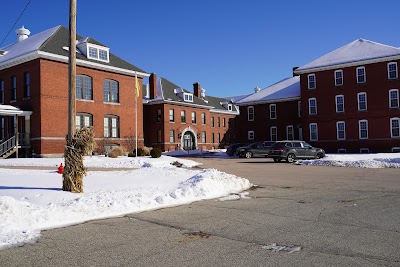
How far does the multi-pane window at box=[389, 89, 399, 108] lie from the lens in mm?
40844

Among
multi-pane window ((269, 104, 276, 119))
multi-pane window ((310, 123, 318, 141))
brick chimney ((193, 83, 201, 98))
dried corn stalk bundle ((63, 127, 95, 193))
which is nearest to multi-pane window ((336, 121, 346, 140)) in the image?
multi-pane window ((310, 123, 318, 141))

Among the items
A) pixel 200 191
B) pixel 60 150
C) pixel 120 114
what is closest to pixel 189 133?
pixel 120 114

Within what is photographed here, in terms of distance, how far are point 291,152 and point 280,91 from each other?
25661 millimetres

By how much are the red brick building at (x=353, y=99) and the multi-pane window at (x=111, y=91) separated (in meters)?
21.8

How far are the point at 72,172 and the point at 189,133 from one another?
50.3 metres

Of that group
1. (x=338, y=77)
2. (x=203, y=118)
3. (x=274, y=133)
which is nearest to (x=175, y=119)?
(x=203, y=118)

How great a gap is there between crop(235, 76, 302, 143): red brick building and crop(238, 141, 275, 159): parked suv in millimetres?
15788

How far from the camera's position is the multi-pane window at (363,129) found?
1671 inches

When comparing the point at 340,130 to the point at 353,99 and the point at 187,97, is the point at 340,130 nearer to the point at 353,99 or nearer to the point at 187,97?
the point at 353,99

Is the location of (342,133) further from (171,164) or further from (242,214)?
(242,214)

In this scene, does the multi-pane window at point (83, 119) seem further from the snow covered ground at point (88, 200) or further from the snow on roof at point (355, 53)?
the snow on roof at point (355, 53)

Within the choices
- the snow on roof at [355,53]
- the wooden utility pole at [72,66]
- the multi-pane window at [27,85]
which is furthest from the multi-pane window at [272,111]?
the wooden utility pole at [72,66]

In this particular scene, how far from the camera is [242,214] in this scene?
28.4 feet

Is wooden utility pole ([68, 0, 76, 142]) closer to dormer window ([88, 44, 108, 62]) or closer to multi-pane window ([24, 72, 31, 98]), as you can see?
multi-pane window ([24, 72, 31, 98])
